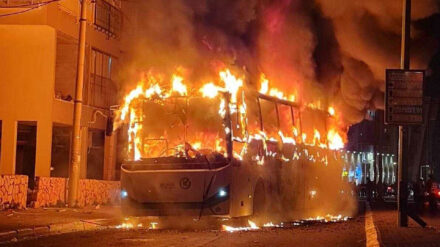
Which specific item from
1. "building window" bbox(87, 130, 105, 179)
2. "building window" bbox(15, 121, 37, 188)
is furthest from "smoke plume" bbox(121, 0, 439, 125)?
"building window" bbox(87, 130, 105, 179)

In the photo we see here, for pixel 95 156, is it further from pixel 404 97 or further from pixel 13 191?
pixel 404 97

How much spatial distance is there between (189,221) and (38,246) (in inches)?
194

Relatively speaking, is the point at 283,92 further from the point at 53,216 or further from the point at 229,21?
the point at 53,216

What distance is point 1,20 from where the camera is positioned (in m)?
26.1

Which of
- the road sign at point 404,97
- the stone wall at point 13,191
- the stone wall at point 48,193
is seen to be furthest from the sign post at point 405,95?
the stone wall at point 48,193

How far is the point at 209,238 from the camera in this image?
13.9 m

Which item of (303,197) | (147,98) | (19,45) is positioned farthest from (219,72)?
(19,45)

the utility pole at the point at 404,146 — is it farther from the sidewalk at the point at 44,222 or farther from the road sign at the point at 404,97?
the sidewalk at the point at 44,222

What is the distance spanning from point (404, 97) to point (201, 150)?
4.83m

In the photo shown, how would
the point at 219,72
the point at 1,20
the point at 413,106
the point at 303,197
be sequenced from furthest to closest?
the point at 1,20 → the point at 303,197 → the point at 219,72 → the point at 413,106

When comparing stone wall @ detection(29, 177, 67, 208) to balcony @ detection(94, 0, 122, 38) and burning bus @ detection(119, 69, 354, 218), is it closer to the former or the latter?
burning bus @ detection(119, 69, 354, 218)

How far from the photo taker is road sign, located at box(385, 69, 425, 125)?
15.2 metres

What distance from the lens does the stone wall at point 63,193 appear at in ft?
76.0

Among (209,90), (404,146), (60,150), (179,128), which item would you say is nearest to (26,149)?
(60,150)
